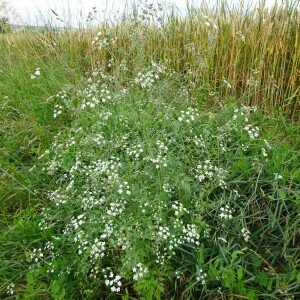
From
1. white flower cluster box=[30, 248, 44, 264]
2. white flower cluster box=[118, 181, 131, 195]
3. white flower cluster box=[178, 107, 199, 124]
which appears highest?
white flower cluster box=[178, 107, 199, 124]

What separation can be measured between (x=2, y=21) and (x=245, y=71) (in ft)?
12.1

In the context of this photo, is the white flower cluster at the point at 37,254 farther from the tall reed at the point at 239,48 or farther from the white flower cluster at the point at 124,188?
the tall reed at the point at 239,48

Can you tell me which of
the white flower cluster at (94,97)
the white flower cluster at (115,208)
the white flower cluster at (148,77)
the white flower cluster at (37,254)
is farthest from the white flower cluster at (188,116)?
the white flower cluster at (37,254)

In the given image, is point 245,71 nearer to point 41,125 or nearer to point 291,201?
point 291,201

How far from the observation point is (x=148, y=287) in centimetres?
172

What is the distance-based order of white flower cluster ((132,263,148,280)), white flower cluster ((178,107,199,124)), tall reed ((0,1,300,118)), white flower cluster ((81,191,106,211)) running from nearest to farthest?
white flower cluster ((132,263,148,280)) < white flower cluster ((81,191,106,211)) < white flower cluster ((178,107,199,124)) < tall reed ((0,1,300,118))

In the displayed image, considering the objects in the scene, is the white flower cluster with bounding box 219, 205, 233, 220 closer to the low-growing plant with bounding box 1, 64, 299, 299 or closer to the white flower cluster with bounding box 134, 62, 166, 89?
the low-growing plant with bounding box 1, 64, 299, 299

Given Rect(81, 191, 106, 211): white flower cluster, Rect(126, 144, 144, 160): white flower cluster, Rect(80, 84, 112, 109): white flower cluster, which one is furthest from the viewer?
Rect(80, 84, 112, 109): white flower cluster

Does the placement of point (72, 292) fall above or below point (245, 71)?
below

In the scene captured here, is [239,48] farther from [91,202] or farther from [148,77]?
[91,202]

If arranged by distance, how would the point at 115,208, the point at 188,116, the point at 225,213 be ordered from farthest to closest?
the point at 188,116 < the point at 225,213 < the point at 115,208

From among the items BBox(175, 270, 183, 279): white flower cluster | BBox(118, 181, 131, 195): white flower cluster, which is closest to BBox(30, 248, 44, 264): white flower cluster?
BBox(118, 181, 131, 195): white flower cluster

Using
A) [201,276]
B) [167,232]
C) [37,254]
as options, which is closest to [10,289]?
[37,254]

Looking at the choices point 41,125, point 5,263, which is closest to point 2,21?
point 41,125
